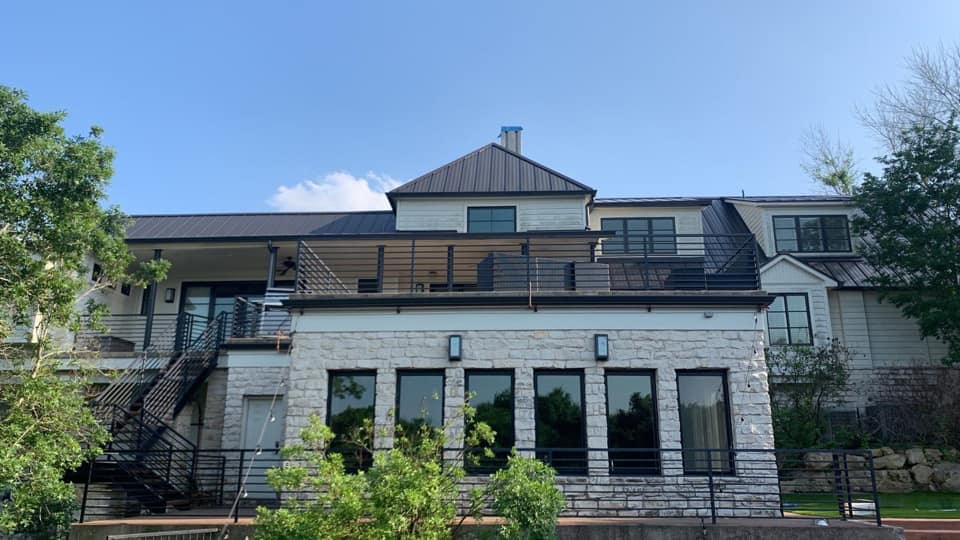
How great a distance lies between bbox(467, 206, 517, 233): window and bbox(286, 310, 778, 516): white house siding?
21.5 ft

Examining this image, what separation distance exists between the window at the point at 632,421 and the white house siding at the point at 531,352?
0.64 ft

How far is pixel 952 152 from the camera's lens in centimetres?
2000

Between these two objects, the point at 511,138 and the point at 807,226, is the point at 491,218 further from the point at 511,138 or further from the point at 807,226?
the point at 807,226

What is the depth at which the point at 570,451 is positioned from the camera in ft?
35.5

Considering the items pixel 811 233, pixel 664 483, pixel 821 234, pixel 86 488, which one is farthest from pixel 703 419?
pixel 821 234

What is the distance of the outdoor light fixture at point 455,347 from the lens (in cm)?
1158

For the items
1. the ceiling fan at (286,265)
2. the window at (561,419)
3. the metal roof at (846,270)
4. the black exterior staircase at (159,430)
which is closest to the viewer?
the window at (561,419)

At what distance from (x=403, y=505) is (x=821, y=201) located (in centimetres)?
2057

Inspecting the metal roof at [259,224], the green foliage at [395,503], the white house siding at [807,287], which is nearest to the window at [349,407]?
the green foliage at [395,503]

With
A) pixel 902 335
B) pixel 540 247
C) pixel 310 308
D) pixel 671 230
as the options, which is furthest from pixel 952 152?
pixel 310 308

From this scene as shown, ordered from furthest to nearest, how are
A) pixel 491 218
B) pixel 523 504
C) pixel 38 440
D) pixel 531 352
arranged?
1. pixel 491 218
2. pixel 531 352
3. pixel 38 440
4. pixel 523 504

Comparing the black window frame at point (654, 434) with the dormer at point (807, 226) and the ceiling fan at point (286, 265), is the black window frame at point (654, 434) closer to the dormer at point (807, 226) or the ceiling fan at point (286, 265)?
the ceiling fan at point (286, 265)

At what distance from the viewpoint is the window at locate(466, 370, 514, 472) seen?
11.3 metres

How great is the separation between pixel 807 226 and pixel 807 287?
3420 millimetres
